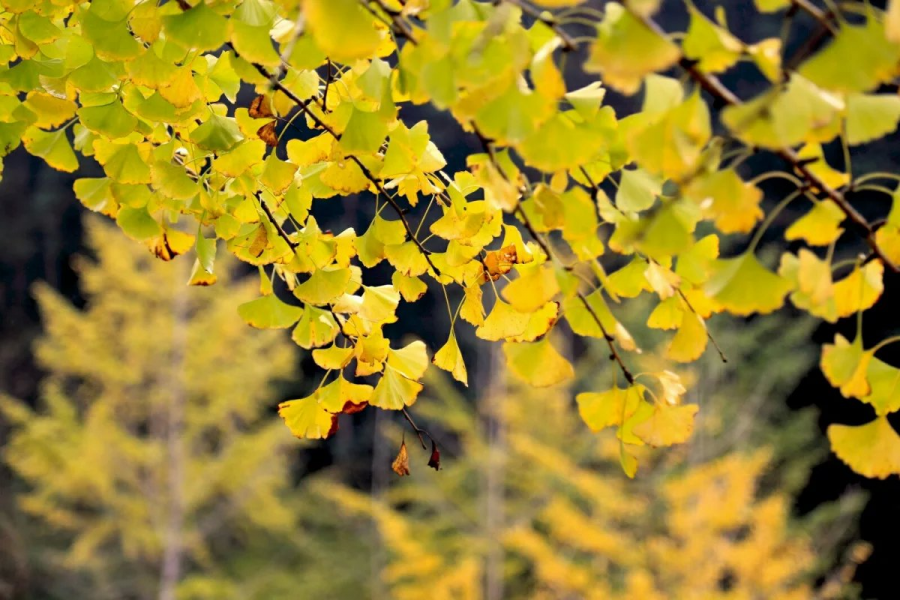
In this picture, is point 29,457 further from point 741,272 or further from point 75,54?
point 741,272


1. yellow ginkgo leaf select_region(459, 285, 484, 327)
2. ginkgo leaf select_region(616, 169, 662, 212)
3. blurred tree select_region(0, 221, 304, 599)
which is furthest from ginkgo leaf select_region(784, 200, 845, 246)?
blurred tree select_region(0, 221, 304, 599)

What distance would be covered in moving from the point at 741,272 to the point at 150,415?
15.3ft

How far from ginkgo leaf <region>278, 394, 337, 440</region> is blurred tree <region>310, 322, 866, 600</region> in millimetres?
2850

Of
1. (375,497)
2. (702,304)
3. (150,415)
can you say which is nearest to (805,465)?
(375,497)

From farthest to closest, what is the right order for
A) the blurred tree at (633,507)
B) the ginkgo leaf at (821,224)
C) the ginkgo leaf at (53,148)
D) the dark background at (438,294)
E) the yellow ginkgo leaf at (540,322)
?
the dark background at (438,294) < the blurred tree at (633,507) < the ginkgo leaf at (53,148) < the yellow ginkgo leaf at (540,322) < the ginkgo leaf at (821,224)

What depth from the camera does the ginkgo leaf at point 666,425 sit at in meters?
0.47

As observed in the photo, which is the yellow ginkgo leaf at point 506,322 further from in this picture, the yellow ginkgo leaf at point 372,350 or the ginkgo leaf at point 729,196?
the ginkgo leaf at point 729,196

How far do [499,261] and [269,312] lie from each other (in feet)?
0.61

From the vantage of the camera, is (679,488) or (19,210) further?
(19,210)

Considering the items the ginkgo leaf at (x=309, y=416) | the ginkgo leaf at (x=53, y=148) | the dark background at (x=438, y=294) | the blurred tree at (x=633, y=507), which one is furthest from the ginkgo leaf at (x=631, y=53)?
the dark background at (x=438, y=294)

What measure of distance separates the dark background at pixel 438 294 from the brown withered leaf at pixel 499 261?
3782 millimetres

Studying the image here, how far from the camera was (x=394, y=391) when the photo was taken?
56cm

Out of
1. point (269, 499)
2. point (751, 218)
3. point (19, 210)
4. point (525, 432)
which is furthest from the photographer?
point (19, 210)

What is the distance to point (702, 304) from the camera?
0.49 metres
